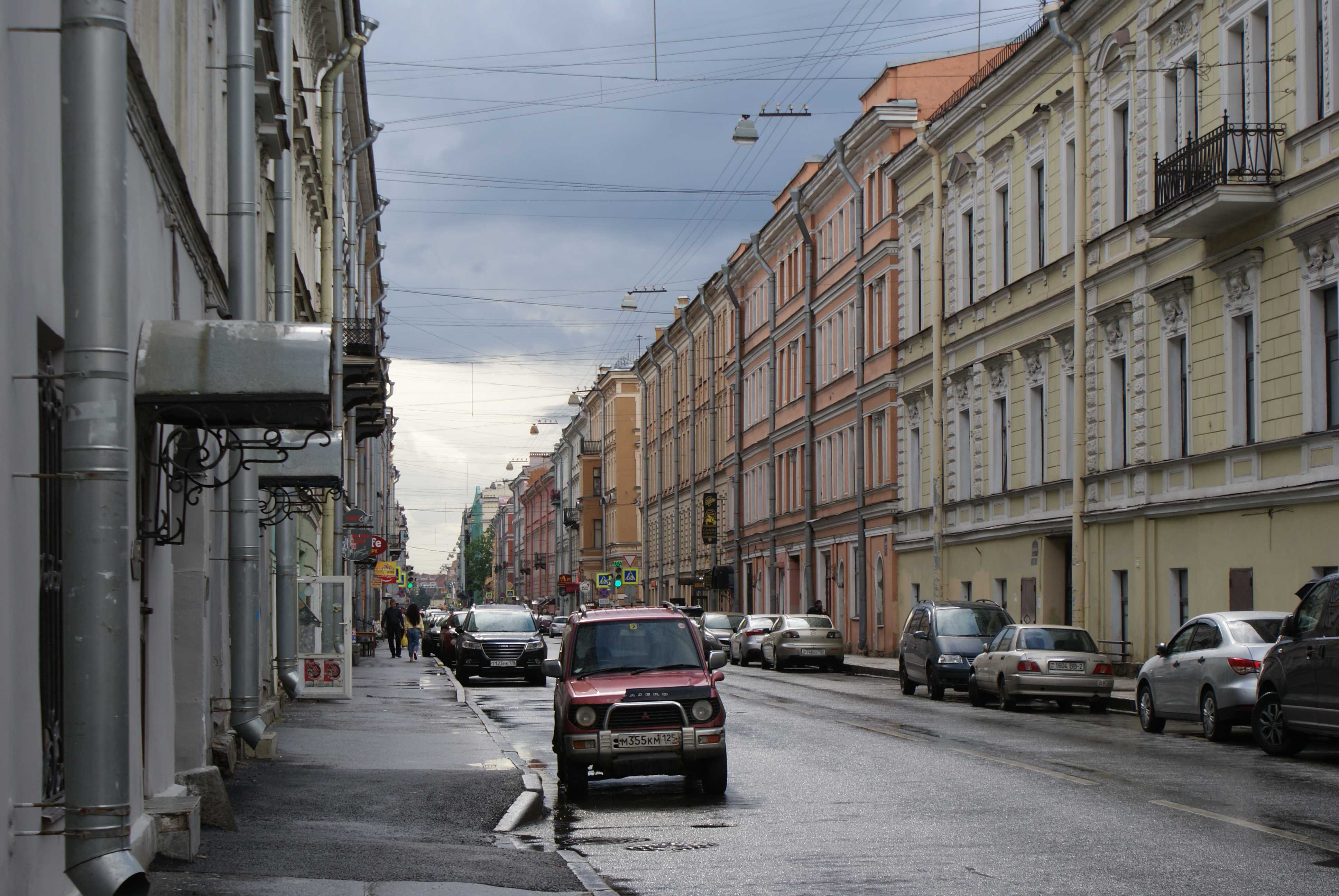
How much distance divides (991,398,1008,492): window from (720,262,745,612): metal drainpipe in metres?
27.3

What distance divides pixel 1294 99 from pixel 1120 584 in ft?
33.4

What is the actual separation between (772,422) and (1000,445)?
2209 cm

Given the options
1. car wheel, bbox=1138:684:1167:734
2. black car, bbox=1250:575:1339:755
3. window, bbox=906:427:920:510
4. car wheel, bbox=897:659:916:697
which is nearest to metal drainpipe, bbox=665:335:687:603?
window, bbox=906:427:920:510

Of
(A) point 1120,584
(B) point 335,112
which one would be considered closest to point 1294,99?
(A) point 1120,584

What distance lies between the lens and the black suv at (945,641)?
28625 millimetres

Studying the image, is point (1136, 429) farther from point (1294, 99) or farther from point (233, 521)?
point (233, 521)

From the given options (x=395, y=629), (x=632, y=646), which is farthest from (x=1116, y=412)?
(x=395, y=629)

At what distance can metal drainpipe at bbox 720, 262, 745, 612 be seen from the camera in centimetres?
6612

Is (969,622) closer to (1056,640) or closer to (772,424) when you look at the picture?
(1056,640)

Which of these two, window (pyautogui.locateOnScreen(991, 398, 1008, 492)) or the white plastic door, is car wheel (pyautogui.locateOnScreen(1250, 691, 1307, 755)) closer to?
the white plastic door

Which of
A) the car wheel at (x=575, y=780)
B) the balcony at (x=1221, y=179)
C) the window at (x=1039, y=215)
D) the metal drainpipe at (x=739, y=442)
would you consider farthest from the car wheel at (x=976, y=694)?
the metal drainpipe at (x=739, y=442)

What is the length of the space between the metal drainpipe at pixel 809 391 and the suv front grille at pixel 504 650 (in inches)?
797

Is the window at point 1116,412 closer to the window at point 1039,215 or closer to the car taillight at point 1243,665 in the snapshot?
the window at point 1039,215

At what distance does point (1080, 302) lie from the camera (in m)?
32.7
